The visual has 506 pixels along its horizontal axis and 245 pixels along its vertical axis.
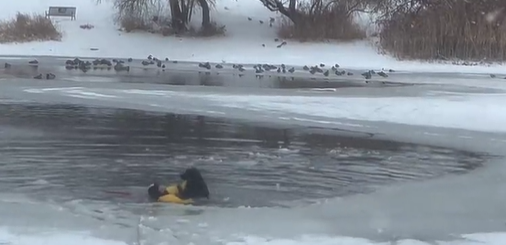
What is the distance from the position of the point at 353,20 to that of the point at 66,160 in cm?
2842

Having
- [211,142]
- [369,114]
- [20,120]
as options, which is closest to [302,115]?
[369,114]

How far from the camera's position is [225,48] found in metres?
35.4

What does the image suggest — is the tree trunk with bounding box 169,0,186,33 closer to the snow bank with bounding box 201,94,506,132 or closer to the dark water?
the snow bank with bounding box 201,94,506,132

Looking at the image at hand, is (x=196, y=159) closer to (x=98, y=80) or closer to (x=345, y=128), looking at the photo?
(x=345, y=128)

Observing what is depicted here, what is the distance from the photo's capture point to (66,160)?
11508 millimetres

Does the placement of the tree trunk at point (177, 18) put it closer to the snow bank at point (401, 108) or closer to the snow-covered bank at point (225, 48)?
the snow-covered bank at point (225, 48)

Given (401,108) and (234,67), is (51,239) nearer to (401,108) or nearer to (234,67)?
(401,108)

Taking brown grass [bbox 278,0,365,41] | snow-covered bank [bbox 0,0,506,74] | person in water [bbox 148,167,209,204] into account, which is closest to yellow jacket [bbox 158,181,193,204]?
person in water [bbox 148,167,209,204]

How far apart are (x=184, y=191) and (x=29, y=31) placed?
29.4m

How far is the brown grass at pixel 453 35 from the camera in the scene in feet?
111

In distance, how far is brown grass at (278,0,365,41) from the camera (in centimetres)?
3738

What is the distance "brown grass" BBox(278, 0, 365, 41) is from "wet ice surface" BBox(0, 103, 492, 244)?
2166 cm

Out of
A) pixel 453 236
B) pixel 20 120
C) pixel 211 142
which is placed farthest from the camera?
pixel 20 120

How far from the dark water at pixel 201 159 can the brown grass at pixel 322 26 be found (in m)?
22.0
